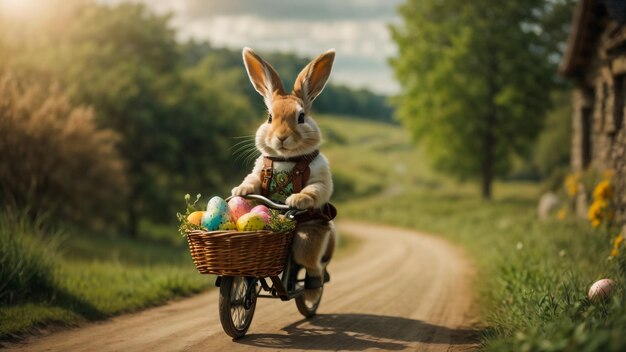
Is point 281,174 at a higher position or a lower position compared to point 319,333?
higher

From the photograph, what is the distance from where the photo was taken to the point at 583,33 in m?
16.4

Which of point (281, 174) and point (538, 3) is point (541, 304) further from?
point (538, 3)

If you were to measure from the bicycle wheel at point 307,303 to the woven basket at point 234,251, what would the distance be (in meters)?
1.48

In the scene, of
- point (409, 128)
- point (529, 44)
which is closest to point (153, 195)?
point (409, 128)

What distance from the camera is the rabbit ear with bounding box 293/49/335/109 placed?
21.4 feet

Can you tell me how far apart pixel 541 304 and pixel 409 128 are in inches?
1063

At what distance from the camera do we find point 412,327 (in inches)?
273

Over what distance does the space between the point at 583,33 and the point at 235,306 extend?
46.2ft

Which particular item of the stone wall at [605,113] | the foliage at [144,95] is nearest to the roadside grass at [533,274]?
the stone wall at [605,113]

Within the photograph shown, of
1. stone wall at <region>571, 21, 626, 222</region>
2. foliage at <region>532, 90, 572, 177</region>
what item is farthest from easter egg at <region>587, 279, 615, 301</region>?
foliage at <region>532, 90, 572, 177</region>

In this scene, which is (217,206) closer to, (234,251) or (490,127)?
(234,251)

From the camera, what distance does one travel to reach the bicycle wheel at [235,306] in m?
5.79

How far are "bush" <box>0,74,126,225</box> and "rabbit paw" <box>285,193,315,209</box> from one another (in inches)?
263

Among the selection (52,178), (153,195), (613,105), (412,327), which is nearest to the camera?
(412,327)
